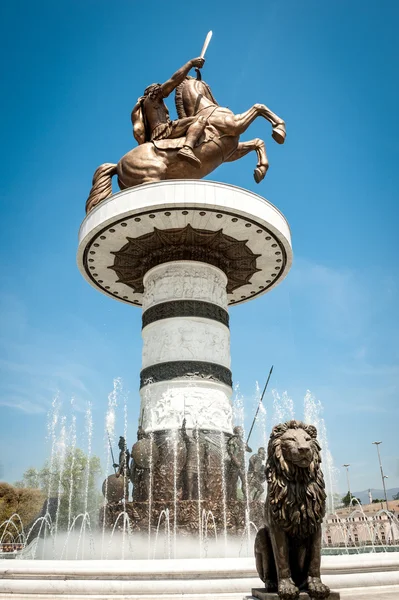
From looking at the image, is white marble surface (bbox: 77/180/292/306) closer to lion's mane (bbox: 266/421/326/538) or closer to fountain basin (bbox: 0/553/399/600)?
fountain basin (bbox: 0/553/399/600)

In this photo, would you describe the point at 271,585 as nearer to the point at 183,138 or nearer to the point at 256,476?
the point at 256,476

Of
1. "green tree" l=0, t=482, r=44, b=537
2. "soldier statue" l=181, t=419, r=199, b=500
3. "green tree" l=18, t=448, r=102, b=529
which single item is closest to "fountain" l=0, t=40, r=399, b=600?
"soldier statue" l=181, t=419, r=199, b=500

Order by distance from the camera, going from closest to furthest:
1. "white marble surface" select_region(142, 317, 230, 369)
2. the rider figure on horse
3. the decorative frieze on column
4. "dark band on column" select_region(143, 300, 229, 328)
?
the decorative frieze on column → "white marble surface" select_region(142, 317, 230, 369) → "dark band on column" select_region(143, 300, 229, 328) → the rider figure on horse

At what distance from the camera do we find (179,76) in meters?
14.0

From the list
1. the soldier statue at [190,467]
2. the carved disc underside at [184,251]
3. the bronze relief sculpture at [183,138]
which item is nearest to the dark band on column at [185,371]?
the soldier statue at [190,467]

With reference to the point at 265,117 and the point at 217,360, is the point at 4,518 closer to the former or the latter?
the point at 217,360

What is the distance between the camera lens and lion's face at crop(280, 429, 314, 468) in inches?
148

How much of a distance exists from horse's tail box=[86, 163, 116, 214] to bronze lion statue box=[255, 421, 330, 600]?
38.0 feet

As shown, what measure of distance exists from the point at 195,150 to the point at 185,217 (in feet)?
8.11

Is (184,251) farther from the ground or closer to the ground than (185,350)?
farther from the ground

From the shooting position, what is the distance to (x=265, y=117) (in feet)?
47.4

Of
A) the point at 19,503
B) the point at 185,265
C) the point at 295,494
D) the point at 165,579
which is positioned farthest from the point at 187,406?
the point at 19,503

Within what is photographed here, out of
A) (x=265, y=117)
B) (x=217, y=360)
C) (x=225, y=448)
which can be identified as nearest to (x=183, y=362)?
(x=217, y=360)

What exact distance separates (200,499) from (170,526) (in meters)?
0.86
